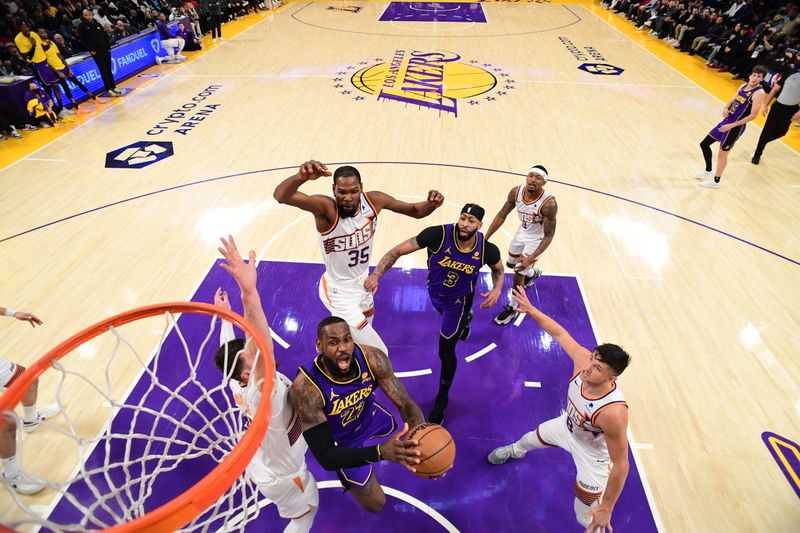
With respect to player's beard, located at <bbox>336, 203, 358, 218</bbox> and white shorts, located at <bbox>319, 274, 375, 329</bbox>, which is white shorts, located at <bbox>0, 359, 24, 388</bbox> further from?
player's beard, located at <bbox>336, 203, 358, 218</bbox>

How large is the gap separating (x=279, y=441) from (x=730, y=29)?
18011 millimetres

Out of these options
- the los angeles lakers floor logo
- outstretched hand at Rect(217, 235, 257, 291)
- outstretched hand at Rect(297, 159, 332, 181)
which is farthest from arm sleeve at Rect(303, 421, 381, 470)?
the los angeles lakers floor logo

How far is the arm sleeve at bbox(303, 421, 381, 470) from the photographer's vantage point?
2.55 m

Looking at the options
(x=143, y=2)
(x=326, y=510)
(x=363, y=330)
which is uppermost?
(x=143, y=2)

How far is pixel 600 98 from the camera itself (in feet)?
38.7

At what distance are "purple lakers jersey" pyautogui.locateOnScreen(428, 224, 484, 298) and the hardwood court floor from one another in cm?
213

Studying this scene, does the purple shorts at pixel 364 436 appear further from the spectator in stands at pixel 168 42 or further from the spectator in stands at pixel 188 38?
the spectator in stands at pixel 188 38

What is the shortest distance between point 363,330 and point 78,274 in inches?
168

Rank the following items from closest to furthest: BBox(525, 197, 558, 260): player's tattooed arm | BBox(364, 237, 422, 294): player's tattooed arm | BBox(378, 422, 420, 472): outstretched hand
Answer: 1. BBox(378, 422, 420, 472): outstretched hand
2. BBox(364, 237, 422, 294): player's tattooed arm
3. BBox(525, 197, 558, 260): player's tattooed arm

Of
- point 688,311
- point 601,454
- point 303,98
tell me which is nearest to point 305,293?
point 601,454

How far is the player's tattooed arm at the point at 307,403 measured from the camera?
280 centimetres

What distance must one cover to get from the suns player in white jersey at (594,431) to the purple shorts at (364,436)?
46.7 inches

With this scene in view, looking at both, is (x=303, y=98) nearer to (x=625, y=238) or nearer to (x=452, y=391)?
(x=625, y=238)

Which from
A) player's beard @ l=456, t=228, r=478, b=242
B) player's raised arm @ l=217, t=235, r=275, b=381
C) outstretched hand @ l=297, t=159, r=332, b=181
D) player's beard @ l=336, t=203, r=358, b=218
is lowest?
player's beard @ l=456, t=228, r=478, b=242
